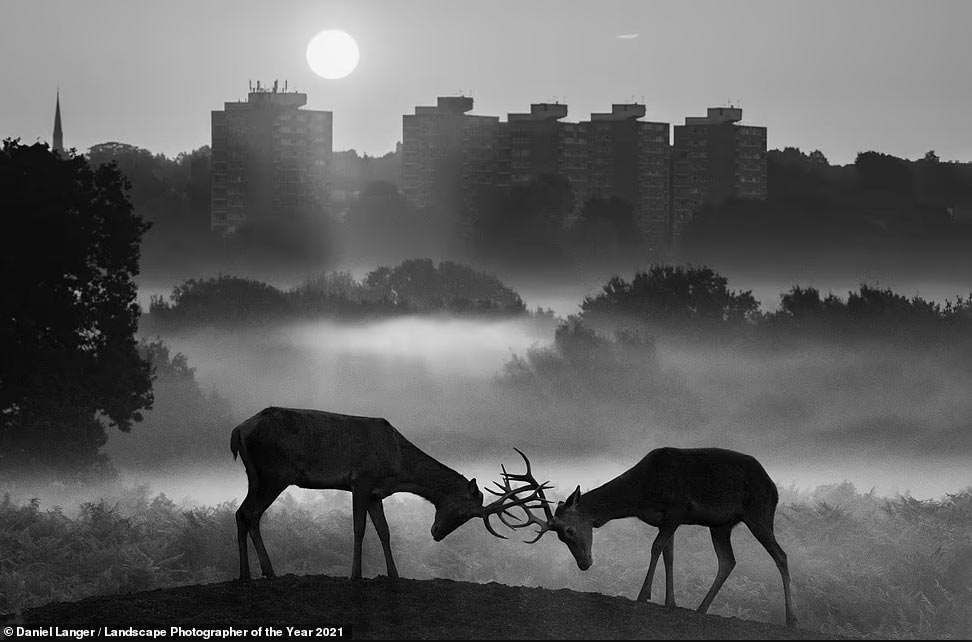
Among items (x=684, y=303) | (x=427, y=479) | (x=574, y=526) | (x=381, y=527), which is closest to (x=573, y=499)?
(x=574, y=526)

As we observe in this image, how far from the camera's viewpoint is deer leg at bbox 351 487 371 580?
885 inches

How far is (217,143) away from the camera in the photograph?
11125 centimetres

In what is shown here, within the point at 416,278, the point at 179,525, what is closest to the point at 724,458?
the point at 179,525

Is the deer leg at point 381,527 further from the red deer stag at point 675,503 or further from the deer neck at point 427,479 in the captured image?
the red deer stag at point 675,503

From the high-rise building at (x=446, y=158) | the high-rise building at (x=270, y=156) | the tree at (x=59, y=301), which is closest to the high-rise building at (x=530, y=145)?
the high-rise building at (x=446, y=158)

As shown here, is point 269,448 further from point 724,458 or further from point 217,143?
point 217,143

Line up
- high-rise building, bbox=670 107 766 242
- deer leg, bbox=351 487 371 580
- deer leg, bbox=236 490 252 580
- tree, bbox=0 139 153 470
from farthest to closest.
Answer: high-rise building, bbox=670 107 766 242 < tree, bbox=0 139 153 470 < deer leg, bbox=351 487 371 580 < deer leg, bbox=236 490 252 580

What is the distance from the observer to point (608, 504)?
22.0 meters

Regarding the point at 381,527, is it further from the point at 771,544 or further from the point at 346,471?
the point at 771,544

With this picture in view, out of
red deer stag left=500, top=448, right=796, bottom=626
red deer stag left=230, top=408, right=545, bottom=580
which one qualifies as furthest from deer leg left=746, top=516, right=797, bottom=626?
red deer stag left=230, top=408, right=545, bottom=580

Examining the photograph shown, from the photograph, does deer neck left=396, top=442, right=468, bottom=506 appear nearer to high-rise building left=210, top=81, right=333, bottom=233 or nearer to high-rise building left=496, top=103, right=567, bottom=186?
high-rise building left=210, top=81, right=333, bottom=233

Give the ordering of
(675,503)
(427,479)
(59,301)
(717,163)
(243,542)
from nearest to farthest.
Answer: (675,503) → (243,542) → (427,479) → (59,301) → (717,163)

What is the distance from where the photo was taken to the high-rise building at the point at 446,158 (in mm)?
111625

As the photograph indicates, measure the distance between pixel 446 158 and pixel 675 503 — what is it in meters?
91.3
